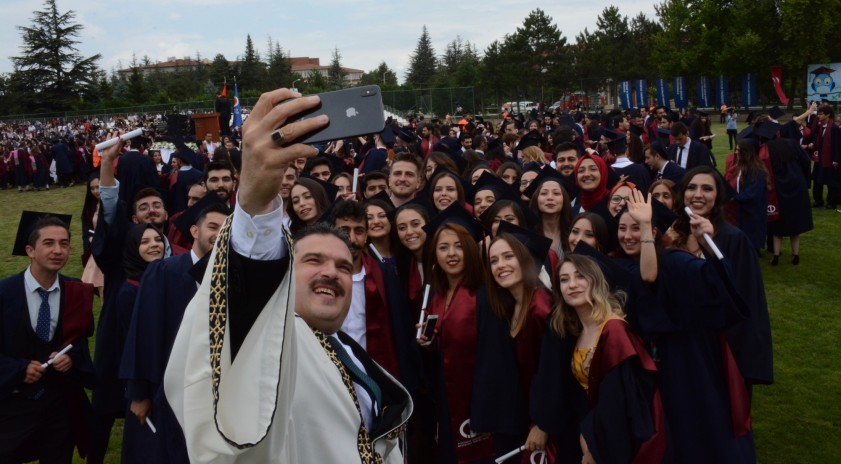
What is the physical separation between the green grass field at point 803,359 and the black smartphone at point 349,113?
3.12 m

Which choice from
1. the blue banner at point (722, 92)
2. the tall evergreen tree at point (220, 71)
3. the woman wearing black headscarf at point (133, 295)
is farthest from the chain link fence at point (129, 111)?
the woman wearing black headscarf at point (133, 295)

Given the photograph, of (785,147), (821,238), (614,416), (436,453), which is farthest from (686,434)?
(821,238)

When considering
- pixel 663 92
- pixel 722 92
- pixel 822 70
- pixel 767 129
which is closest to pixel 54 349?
pixel 767 129

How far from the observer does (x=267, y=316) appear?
1.48 m

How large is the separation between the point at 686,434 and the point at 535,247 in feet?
4.63

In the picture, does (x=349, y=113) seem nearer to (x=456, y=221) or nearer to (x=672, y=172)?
(x=456, y=221)

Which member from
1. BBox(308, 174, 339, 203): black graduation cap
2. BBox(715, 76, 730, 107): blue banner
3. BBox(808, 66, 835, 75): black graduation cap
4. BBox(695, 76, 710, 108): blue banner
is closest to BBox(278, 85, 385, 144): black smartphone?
BBox(308, 174, 339, 203): black graduation cap

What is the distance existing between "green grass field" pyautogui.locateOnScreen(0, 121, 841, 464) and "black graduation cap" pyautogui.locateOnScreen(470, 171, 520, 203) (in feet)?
8.97

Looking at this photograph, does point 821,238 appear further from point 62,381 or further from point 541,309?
point 62,381

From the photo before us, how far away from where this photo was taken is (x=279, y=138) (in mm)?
1386

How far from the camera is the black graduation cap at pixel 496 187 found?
630 cm

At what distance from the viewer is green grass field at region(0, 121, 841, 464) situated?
213 inches

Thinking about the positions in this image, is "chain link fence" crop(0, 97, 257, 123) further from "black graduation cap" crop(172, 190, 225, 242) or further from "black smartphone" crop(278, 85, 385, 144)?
"black smartphone" crop(278, 85, 385, 144)

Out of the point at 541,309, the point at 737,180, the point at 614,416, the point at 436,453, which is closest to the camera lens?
the point at 614,416
